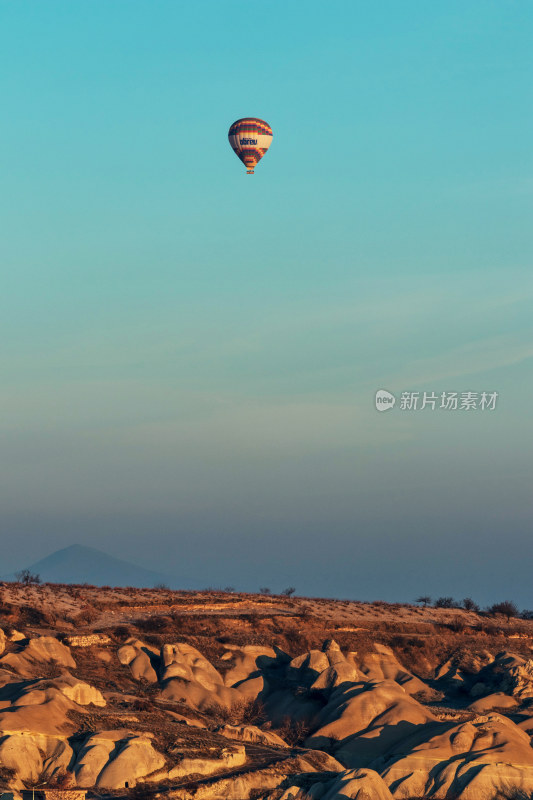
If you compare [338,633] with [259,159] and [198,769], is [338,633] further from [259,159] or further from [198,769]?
[259,159]

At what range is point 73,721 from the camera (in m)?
46.1

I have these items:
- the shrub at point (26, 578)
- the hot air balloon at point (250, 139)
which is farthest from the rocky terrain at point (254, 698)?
the hot air balloon at point (250, 139)

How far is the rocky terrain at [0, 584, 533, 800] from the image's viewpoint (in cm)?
4278

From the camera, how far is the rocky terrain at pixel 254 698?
42.8 metres

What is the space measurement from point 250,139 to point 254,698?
66.0m

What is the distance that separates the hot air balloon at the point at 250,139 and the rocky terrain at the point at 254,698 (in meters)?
48.0

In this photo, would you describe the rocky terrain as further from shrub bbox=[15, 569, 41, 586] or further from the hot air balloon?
the hot air balloon

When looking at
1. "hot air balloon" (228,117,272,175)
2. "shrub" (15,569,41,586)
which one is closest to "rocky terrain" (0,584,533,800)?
"shrub" (15,569,41,586)

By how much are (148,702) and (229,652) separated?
1602 cm

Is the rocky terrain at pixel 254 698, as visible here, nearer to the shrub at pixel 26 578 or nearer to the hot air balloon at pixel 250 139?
the shrub at pixel 26 578

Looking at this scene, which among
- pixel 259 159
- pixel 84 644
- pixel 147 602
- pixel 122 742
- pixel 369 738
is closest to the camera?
pixel 122 742

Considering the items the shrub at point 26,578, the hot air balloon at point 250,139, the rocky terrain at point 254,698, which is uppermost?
the hot air balloon at point 250,139

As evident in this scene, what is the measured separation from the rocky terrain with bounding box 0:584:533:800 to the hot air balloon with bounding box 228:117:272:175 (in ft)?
158

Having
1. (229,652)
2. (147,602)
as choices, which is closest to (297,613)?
(147,602)
